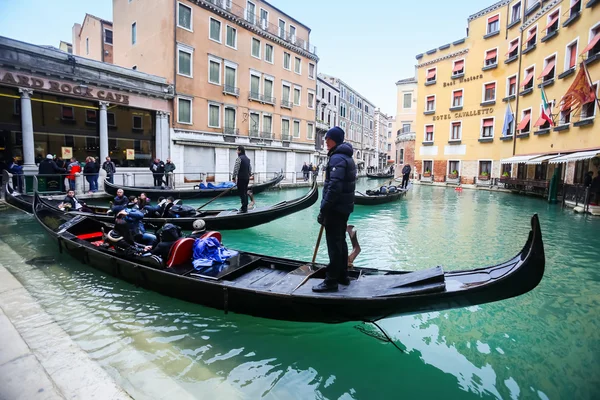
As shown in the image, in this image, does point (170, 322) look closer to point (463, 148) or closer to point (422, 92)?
point (463, 148)

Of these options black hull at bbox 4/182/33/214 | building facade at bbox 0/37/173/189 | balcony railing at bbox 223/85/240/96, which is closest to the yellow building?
balcony railing at bbox 223/85/240/96

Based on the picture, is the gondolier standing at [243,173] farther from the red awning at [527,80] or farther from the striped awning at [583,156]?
the red awning at [527,80]

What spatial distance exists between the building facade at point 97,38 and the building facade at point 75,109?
22.8 feet

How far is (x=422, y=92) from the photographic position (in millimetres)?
25844

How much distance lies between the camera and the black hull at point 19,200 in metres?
8.88

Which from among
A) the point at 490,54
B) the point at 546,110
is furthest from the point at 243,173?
the point at 490,54

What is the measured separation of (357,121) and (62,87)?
37966 mm

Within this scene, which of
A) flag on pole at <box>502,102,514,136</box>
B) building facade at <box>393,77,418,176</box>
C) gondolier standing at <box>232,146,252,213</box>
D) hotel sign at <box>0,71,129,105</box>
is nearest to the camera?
gondolier standing at <box>232,146,252,213</box>

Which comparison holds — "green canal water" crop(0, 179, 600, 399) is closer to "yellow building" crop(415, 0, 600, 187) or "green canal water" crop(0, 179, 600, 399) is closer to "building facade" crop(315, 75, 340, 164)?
"yellow building" crop(415, 0, 600, 187)

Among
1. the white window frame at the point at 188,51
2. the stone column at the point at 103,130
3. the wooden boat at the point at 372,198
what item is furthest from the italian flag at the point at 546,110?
the stone column at the point at 103,130

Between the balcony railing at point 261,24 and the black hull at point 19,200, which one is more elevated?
the balcony railing at point 261,24

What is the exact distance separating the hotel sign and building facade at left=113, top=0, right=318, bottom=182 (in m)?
3.03

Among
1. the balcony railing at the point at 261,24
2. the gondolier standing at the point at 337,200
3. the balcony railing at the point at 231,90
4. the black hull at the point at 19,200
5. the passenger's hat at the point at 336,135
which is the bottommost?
the black hull at the point at 19,200

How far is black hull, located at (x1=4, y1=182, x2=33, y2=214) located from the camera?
349 inches
